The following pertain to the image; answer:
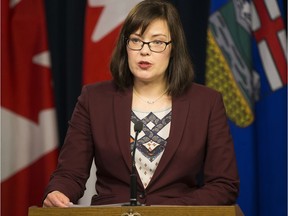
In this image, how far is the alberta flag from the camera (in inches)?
138

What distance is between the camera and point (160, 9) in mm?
2645

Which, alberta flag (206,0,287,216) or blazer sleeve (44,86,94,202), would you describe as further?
alberta flag (206,0,287,216)

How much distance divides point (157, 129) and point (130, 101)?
Answer: 6.6 inches

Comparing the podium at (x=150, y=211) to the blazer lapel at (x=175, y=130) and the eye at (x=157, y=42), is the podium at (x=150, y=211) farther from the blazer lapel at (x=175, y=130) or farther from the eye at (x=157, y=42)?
the eye at (x=157, y=42)

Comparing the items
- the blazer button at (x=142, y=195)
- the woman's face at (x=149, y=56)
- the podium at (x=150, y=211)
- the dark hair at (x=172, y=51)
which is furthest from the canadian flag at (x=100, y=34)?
the podium at (x=150, y=211)

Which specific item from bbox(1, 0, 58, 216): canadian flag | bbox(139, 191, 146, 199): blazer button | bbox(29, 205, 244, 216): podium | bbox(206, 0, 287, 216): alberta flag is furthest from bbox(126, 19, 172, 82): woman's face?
bbox(1, 0, 58, 216): canadian flag

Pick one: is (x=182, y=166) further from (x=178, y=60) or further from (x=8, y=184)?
(x=8, y=184)

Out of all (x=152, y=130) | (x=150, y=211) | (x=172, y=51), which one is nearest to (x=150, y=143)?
(x=152, y=130)

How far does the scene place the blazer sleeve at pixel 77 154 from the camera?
101 inches

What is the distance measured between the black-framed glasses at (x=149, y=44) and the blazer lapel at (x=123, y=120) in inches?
7.9

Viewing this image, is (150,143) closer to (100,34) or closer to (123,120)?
(123,120)

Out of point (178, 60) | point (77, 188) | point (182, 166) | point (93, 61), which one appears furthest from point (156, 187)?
point (93, 61)

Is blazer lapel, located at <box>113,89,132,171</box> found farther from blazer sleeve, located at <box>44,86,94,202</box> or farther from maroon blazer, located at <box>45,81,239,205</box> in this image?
blazer sleeve, located at <box>44,86,94,202</box>

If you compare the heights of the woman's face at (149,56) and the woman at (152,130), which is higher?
the woman's face at (149,56)
